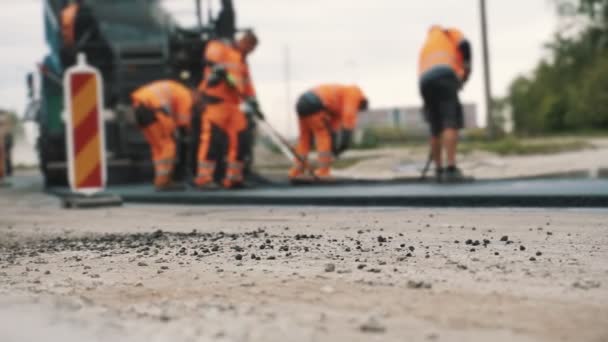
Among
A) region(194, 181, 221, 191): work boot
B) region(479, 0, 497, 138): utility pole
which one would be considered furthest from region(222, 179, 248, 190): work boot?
region(479, 0, 497, 138): utility pole

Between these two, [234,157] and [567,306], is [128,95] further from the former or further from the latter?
[567,306]

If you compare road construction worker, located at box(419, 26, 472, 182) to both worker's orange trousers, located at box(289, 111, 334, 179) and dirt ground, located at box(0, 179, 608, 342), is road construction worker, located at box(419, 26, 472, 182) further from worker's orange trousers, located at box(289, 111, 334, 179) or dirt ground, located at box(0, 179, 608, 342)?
dirt ground, located at box(0, 179, 608, 342)

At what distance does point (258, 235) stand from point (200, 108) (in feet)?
18.6

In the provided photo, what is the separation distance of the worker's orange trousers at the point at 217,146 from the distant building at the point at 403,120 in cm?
2568

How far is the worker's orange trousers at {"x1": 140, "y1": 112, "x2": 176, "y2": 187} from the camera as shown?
9680mm

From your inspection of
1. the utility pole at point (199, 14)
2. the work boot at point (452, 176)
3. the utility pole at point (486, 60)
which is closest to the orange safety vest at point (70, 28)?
the utility pole at point (199, 14)

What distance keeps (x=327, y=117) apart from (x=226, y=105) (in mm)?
1364

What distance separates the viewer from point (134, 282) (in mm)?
3162

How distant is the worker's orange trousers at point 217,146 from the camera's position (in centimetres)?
940

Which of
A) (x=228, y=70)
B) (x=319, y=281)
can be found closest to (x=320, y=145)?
(x=228, y=70)

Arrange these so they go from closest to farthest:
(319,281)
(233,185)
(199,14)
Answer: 1. (319,281)
2. (233,185)
3. (199,14)

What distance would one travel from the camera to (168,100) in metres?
9.87

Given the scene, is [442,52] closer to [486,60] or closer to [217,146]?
[217,146]

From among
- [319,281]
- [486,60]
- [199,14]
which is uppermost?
[486,60]
